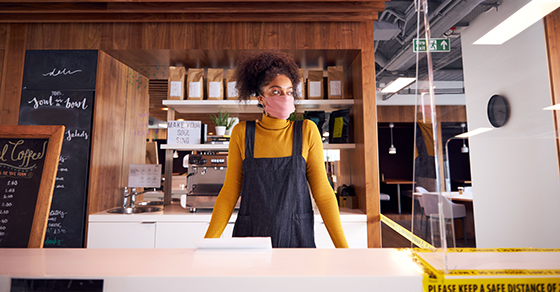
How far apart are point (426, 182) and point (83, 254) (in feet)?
2.81

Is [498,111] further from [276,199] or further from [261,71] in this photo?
[261,71]

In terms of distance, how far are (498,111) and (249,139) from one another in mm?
1053

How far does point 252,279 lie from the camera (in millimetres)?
542

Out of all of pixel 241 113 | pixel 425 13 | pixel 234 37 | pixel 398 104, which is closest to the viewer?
pixel 425 13

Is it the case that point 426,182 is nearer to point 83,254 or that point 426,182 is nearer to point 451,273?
point 451,273

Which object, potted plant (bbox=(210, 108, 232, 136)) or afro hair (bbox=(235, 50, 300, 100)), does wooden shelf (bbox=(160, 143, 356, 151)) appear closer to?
potted plant (bbox=(210, 108, 232, 136))

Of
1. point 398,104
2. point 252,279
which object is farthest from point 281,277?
point 398,104

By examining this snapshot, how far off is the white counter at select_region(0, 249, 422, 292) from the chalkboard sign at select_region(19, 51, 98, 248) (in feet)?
7.23

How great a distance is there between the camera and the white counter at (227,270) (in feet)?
1.76

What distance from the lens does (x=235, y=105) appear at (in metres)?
2.93

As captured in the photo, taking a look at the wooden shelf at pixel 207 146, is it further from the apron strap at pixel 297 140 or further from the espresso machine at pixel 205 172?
the apron strap at pixel 297 140

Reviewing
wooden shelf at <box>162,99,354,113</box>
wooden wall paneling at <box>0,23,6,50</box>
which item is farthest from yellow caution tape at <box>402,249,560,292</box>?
wooden wall paneling at <box>0,23,6,50</box>

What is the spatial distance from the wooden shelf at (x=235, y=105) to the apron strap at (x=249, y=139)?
1.18 m

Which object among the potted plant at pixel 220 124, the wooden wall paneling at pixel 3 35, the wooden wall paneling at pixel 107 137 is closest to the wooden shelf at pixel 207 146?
the potted plant at pixel 220 124
